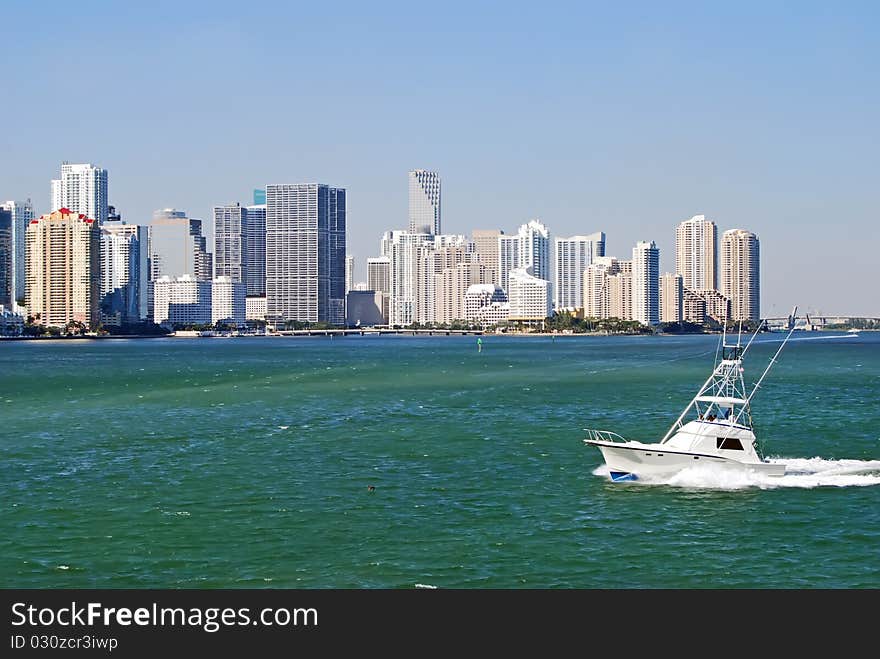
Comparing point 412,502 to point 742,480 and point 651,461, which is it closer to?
point 651,461

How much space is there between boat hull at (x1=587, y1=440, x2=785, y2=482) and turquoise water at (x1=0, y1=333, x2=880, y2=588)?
631 mm

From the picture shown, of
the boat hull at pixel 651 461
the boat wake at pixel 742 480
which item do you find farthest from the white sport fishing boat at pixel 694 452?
the boat wake at pixel 742 480

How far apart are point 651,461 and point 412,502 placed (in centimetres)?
1023

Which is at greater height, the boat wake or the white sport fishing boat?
the white sport fishing boat

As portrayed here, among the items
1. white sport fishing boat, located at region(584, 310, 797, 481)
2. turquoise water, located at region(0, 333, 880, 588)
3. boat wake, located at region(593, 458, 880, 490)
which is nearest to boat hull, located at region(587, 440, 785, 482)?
white sport fishing boat, located at region(584, 310, 797, 481)

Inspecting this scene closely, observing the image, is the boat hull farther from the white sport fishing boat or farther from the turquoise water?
the turquoise water

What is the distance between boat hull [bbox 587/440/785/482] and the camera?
153 ft

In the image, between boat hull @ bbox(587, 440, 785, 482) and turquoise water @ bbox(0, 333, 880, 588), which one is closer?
turquoise water @ bbox(0, 333, 880, 588)

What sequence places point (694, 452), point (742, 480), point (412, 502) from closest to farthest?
point (412, 502) < point (742, 480) < point (694, 452)

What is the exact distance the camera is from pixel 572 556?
3475cm

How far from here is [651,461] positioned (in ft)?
153

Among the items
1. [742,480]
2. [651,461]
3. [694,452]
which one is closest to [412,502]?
[651,461]
